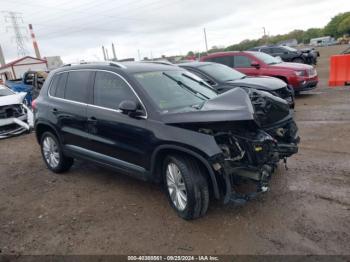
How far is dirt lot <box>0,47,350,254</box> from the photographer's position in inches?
134

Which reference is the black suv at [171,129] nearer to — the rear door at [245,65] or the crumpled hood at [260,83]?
the crumpled hood at [260,83]

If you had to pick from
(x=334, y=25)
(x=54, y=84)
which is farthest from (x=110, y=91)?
(x=334, y=25)

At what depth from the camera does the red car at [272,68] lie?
10695mm

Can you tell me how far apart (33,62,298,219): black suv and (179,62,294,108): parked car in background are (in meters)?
3.22

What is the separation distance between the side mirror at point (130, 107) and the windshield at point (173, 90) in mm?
258

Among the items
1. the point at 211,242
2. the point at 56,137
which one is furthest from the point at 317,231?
the point at 56,137

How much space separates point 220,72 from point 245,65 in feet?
9.20

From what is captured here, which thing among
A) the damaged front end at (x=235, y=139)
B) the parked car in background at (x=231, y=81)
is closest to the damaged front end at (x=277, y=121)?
the damaged front end at (x=235, y=139)

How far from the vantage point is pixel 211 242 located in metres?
3.43

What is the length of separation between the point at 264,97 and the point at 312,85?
7.73 m

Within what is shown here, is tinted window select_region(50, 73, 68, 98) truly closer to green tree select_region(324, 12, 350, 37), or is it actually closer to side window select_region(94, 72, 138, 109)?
side window select_region(94, 72, 138, 109)

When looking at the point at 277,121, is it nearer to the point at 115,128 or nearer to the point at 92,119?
the point at 115,128

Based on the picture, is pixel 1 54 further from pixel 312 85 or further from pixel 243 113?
pixel 243 113

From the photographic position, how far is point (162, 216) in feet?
13.3
